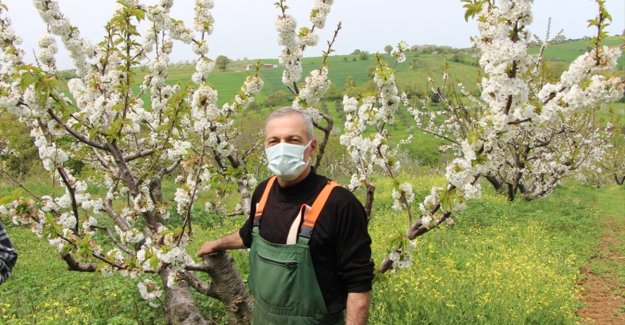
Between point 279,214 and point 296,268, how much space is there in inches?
12.2

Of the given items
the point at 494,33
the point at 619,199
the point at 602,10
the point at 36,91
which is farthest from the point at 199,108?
the point at 619,199

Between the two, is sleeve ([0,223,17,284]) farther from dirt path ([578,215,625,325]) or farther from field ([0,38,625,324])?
dirt path ([578,215,625,325])

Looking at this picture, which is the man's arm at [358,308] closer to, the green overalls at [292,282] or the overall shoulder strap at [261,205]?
the green overalls at [292,282]

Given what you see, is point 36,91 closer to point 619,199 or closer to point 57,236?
point 57,236

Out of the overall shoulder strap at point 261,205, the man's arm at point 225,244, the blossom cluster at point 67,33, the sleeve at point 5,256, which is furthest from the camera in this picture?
the blossom cluster at point 67,33

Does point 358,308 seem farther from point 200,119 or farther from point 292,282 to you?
point 200,119

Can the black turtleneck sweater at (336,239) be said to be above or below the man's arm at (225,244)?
above

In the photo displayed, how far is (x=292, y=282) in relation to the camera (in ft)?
7.80

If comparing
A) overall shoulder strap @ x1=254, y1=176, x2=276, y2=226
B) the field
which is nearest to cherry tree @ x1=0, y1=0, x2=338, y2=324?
the field

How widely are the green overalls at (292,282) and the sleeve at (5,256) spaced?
123 cm

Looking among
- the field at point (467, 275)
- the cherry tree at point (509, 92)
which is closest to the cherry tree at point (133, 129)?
the field at point (467, 275)

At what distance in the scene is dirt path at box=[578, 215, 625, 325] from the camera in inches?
253

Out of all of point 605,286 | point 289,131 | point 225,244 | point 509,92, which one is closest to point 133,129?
point 225,244

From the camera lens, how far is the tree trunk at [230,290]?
364 centimetres
